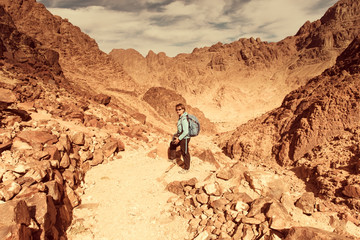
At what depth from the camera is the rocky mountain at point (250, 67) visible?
45.6m

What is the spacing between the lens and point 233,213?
11.5ft

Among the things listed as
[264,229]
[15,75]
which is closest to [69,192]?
[264,229]

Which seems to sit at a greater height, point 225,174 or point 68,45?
point 68,45

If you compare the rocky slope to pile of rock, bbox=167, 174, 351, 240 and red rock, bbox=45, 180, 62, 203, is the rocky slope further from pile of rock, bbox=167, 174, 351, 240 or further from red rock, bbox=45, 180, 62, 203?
red rock, bbox=45, 180, 62, 203

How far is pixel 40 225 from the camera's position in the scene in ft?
8.84

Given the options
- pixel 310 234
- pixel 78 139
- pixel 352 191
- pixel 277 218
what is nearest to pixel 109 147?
pixel 78 139

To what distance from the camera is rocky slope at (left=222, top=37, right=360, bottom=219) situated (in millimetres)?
6016

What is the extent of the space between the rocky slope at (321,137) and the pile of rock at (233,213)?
3.10m

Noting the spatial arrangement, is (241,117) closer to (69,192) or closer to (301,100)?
(301,100)

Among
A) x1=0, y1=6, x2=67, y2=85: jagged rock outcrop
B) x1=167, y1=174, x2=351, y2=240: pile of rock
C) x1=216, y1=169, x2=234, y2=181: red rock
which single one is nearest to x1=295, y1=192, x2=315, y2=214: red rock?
x1=167, y1=174, x2=351, y2=240: pile of rock

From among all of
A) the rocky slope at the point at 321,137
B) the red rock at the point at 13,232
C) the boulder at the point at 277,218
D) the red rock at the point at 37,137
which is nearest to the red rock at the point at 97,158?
the red rock at the point at 37,137

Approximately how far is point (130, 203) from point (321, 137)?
24.6 feet

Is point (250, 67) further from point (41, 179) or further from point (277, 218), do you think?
point (41, 179)

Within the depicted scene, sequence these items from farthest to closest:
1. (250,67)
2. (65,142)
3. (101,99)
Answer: (250,67), (101,99), (65,142)
